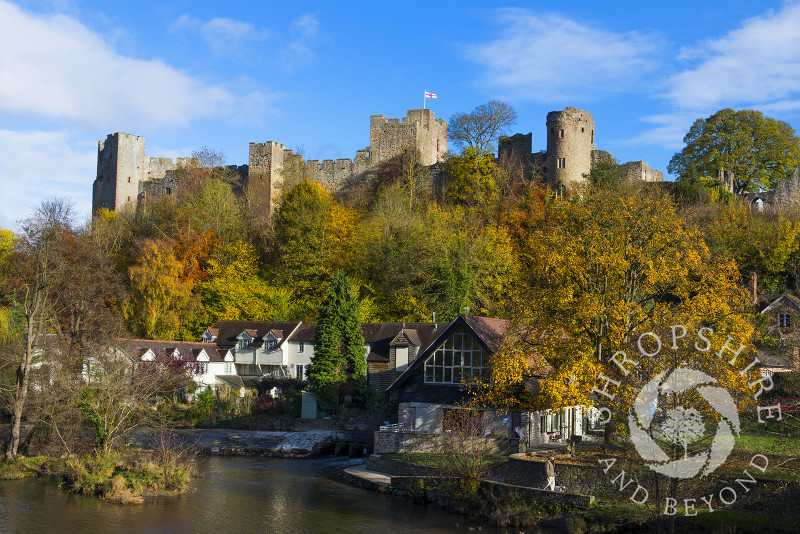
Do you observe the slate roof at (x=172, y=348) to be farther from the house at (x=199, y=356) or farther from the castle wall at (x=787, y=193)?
the castle wall at (x=787, y=193)

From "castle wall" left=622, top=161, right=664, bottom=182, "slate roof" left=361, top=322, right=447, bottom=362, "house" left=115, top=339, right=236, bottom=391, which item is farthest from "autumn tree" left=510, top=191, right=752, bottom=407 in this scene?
"castle wall" left=622, top=161, right=664, bottom=182

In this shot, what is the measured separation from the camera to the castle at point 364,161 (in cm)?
5584

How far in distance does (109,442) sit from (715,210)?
3826 centimetres

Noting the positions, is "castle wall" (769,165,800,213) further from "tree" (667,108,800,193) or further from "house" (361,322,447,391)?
"house" (361,322,447,391)

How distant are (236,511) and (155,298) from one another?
27207mm

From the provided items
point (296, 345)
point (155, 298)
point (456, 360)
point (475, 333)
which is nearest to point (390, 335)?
point (296, 345)

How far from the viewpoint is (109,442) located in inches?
971

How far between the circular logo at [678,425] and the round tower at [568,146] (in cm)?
3888

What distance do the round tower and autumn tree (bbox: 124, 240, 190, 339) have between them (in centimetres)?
2786

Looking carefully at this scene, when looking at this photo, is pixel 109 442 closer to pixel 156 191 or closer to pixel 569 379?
pixel 569 379

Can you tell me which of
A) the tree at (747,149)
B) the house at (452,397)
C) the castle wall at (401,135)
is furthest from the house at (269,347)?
the tree at (747,149)

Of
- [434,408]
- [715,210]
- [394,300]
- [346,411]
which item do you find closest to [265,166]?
[394,300]

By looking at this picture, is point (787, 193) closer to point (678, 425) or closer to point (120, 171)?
point (678, 425)

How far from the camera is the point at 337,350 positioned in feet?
123
